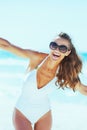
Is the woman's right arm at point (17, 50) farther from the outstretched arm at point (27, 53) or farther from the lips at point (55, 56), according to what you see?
the lips at point (55, 56)

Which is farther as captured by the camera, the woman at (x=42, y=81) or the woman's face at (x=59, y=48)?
the woman at (x=42, y=81)

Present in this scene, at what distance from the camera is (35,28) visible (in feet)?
13.0

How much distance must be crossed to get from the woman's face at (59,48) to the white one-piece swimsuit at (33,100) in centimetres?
25

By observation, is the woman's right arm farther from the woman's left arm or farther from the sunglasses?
the woman's left arm

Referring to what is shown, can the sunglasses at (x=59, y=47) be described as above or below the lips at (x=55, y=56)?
above

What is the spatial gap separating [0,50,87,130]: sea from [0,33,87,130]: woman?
0.07 meters

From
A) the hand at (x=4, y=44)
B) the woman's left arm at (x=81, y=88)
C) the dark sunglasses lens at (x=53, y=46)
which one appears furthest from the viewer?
the woman's left arm at (x=81, y=88)

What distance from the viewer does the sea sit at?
12.0ft

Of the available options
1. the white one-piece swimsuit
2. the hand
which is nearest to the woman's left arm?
the white one-piece swimsuit

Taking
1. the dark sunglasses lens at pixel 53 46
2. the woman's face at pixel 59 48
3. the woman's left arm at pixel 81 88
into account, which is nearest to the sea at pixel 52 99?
the woman's left arm at pixel 81 88

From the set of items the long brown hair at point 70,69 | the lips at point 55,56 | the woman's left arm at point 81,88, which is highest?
the lips at point 55,56

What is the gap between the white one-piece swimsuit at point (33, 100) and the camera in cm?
356

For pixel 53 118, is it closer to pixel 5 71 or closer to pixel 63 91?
pixel 63 91

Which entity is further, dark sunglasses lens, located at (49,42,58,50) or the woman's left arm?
the woman's left arm
